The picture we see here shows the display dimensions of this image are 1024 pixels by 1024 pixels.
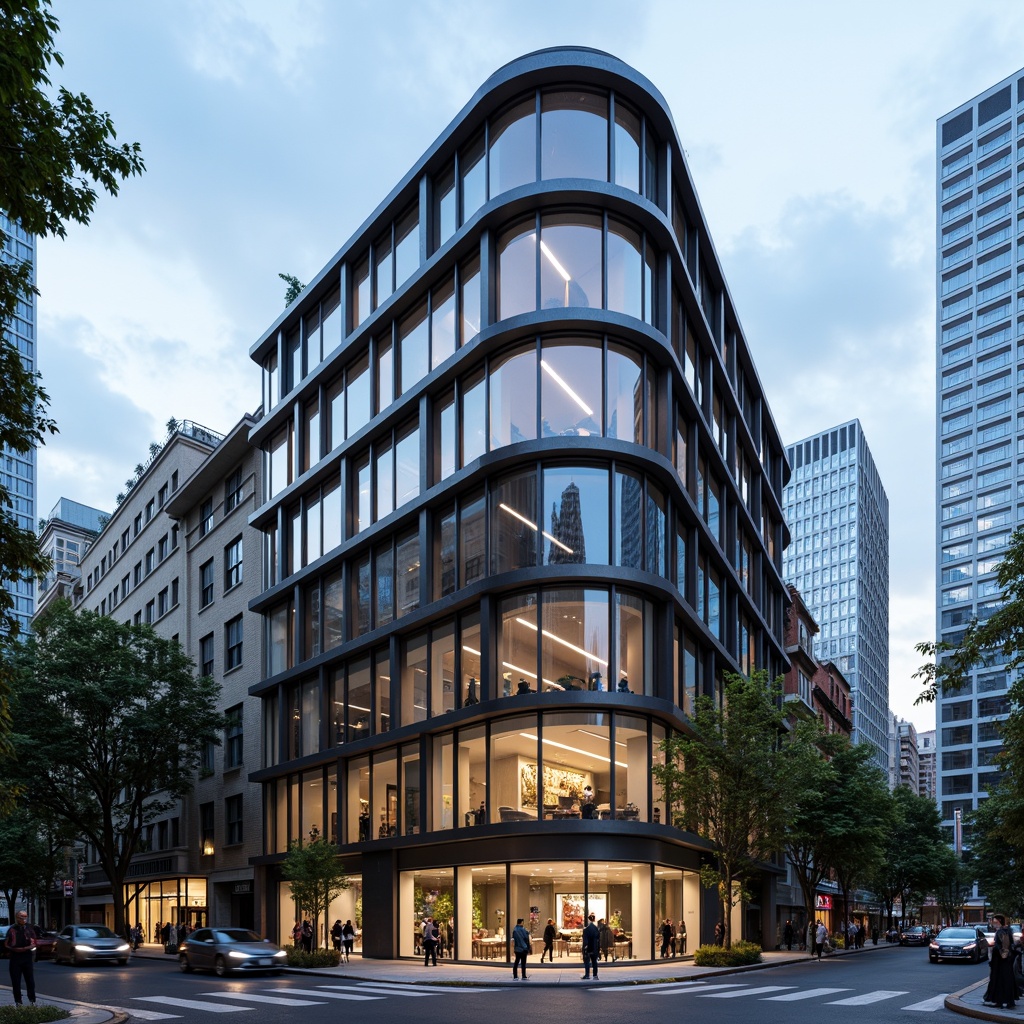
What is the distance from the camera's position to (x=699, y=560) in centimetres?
4600

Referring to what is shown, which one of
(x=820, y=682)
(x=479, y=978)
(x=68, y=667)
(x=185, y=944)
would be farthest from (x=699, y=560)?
(x=820, y=682)

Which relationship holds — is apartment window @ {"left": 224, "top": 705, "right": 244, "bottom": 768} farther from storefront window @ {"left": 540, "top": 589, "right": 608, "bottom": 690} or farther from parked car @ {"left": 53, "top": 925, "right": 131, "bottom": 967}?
storefront window @ {"left": 540, "top": 589, "right": 608, "bottom": 690}

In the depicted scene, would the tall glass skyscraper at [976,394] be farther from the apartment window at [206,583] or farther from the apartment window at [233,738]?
the apartment window at [233,738]

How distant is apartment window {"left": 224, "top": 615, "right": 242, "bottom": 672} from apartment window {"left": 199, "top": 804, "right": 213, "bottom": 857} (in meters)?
7.55

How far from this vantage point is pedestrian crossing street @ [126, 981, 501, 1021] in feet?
70.1

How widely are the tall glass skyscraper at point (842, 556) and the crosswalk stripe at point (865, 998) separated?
14604 cm

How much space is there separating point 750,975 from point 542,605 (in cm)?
1267

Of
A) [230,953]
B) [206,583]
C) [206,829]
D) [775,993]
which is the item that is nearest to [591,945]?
[775,993]

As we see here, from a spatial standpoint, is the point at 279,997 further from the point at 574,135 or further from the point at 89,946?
the point at 574,135

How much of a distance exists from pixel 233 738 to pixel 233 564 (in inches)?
353

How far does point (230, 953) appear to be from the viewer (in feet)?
107

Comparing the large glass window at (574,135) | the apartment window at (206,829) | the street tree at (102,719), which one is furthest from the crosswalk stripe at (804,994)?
the apartment window at (206,829)

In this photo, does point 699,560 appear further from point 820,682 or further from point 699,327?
point 820,682

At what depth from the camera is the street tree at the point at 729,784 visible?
120 ft
